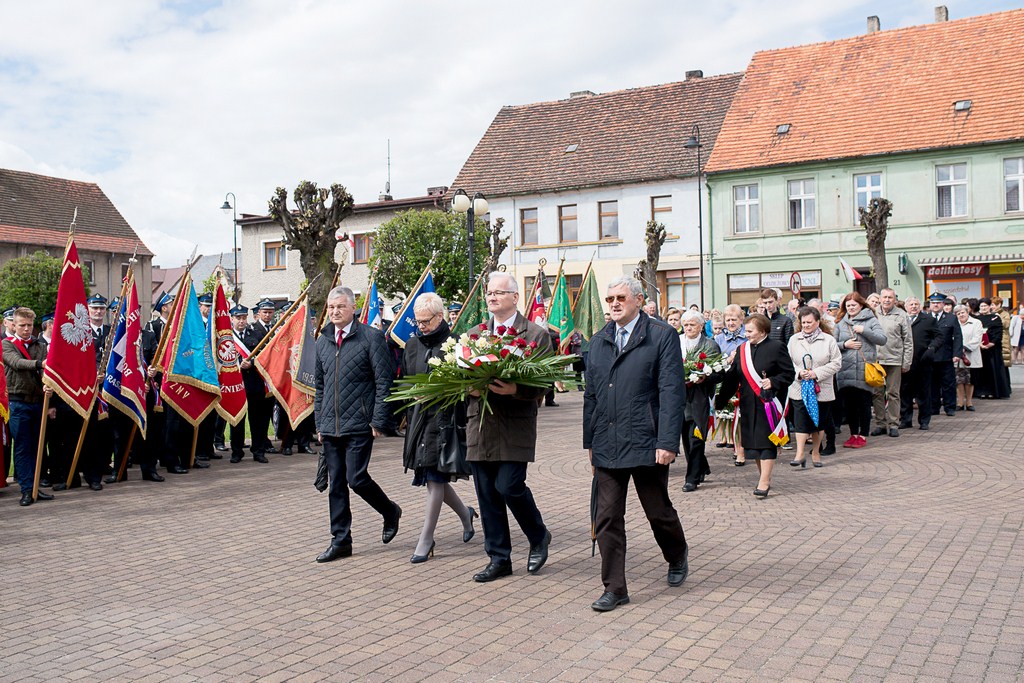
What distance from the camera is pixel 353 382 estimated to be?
744 cm

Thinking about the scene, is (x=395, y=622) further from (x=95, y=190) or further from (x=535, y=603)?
(x=95, y=190)

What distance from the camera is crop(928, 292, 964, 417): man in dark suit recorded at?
16742 millimetres

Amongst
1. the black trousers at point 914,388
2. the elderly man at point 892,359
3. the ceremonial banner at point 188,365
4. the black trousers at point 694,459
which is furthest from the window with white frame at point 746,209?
the black trousers at point 694,459

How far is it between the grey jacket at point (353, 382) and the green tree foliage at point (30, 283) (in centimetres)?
4372

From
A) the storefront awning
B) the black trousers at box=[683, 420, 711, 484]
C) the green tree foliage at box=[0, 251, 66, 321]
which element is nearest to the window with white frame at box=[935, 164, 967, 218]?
the storefront awning

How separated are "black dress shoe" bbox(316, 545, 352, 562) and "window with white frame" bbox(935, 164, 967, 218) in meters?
32.1

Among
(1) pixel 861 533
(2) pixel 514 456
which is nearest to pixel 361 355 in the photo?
(2) pixel 514 456

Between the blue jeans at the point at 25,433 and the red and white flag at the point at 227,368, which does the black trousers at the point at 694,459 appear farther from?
the blue jeans at the point at 25,433

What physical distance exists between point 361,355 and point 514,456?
5.19 ft

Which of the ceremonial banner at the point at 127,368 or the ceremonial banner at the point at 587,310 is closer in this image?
the ceremonial banner at the point at 127,368

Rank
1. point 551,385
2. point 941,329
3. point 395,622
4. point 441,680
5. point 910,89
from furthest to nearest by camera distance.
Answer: point 910,89, point 941,329, point 551,385, point 395,622, point 441,680

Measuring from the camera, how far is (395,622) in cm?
581

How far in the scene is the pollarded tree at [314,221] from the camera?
72.2ft

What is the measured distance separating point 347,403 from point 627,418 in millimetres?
2342
